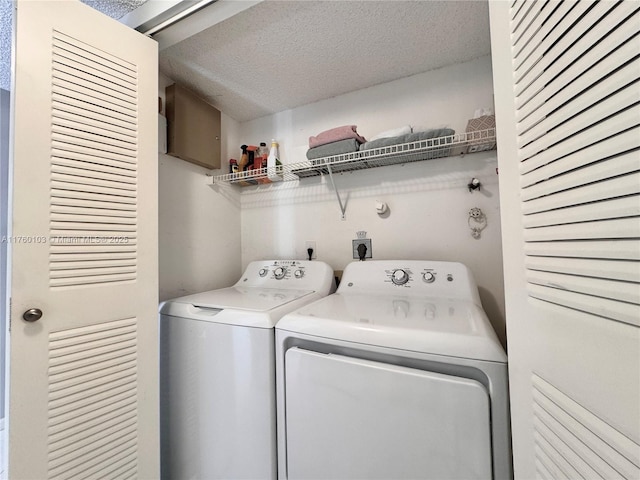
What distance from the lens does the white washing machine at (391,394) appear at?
2.11 ft

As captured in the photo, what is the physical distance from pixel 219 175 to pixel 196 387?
4.49ft

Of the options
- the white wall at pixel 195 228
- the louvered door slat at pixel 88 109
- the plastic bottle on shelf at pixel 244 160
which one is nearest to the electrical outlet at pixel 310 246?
the white wall at pixel 195 228

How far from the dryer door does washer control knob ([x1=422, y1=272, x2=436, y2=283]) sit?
0.59m

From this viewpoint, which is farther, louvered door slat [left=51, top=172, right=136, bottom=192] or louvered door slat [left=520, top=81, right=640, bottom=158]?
louvered door slat [left=51, top=172, right=136, bottom=192]

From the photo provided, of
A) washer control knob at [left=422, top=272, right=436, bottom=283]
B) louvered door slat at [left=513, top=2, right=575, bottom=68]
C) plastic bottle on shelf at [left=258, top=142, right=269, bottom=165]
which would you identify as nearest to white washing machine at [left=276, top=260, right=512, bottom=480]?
washer control knob at [left=422, top=272, right=436, bottom=283]

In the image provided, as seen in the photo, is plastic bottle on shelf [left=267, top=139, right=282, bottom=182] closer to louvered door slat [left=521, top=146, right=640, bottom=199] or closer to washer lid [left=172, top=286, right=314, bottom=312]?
washer lid [left=172, top=286, right=314, bottom=312]

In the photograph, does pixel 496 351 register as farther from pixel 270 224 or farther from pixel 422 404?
pixel 270 224

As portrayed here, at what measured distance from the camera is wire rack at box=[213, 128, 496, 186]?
3.98 ft

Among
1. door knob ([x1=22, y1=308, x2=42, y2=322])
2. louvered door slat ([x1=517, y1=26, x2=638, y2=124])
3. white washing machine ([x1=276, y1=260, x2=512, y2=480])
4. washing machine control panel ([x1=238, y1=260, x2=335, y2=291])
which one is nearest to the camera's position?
louvered door slat ([x1=517, y1=26, x2=638, y2=124])

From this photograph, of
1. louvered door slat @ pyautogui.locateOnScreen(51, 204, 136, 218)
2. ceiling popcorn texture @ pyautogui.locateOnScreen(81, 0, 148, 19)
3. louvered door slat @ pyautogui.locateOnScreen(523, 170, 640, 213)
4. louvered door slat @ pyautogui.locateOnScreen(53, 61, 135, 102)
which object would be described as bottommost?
louvered door slat @ pyautogui.locateOnScreen(523, 170, 640, 213)

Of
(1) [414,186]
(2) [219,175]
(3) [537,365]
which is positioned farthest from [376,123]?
(3) [537,365]

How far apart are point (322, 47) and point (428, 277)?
1.34 metres

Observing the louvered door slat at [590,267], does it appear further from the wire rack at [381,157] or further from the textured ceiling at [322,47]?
the textured ceiling at [322,47]

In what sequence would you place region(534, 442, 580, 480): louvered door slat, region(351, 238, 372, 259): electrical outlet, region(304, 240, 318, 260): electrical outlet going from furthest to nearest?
region(304, 240, 318, 260): electrical outlet, region(351, 238, 372, 259): electrical outlet, region(534, 442, 580, 480): louvered door slat
